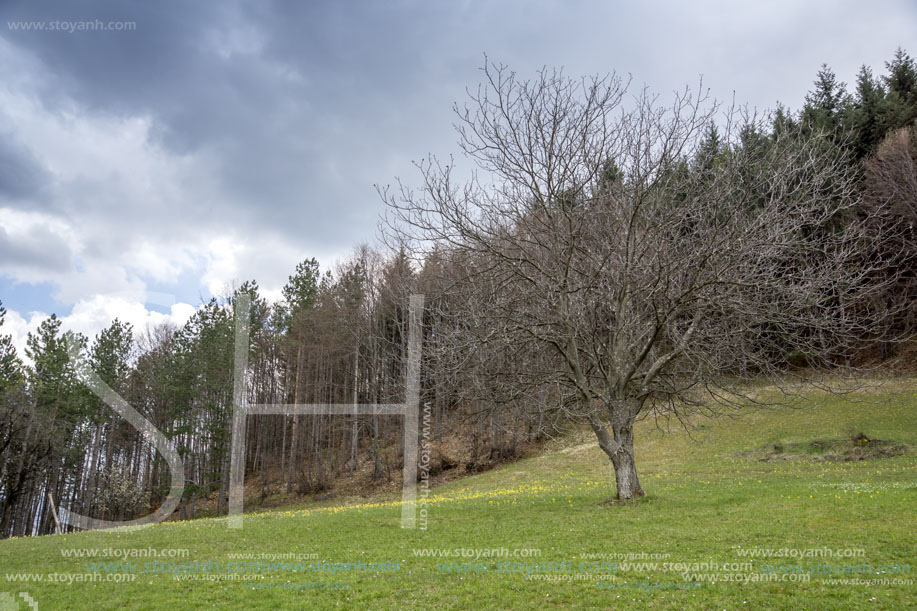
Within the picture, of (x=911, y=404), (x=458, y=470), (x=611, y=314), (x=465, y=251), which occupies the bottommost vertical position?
(x=458, y=470)

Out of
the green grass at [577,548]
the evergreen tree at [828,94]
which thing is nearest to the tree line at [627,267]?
the green grass at [577,548]

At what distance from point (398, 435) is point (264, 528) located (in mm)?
23623

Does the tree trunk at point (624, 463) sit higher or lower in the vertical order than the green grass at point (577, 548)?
higher

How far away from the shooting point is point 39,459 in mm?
31594

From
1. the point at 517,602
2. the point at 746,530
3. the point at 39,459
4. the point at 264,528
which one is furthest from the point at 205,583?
the point at 39,459

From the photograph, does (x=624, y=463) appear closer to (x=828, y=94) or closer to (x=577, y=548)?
(x=577, y=548)

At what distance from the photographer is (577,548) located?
8.23m

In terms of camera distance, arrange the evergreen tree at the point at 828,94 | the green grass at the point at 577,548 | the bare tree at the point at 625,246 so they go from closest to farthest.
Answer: the green grass at the point at 577,548 → the bare tree at the point at 625,246 → the evergreen tree at the point at 828,94

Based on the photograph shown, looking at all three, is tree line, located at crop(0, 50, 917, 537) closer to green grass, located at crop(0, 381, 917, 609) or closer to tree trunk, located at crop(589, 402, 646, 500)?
tree trunk, located at crop(589, 402, 646, 500)

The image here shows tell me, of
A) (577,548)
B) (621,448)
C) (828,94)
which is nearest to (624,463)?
(621,448)

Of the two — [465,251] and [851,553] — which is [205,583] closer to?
[465,251]

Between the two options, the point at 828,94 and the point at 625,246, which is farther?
the point at 828,94

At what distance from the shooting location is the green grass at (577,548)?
5992 mm

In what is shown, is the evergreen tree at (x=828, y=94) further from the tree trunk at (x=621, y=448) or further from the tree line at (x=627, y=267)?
the tree trunk at (x=621, y=448)
